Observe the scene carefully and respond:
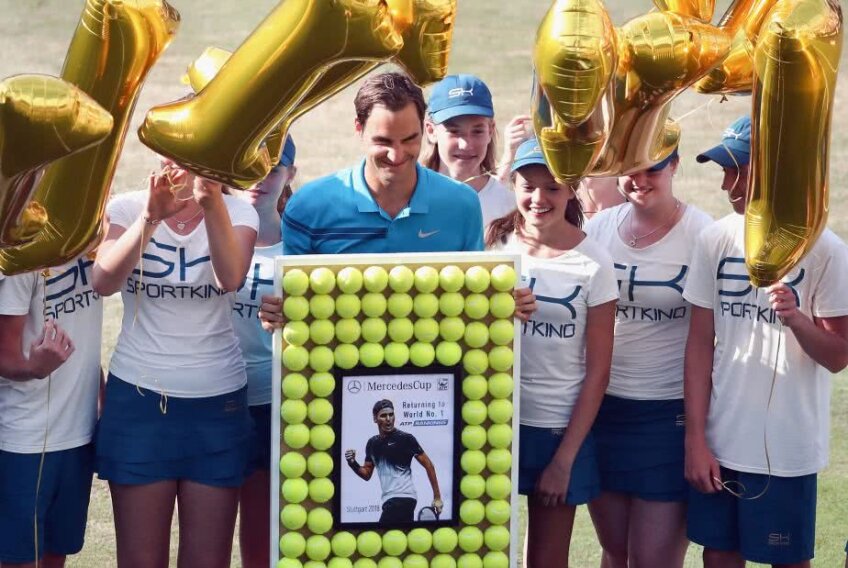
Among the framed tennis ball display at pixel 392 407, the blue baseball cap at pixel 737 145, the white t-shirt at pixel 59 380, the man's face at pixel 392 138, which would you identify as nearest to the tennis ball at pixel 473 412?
the framed tennis ball display at pixel 392 407

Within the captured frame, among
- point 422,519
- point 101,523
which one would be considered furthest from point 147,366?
point 101,523

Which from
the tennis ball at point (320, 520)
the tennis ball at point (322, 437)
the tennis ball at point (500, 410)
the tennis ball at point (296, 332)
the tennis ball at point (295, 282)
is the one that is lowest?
the tennis ball at point (320, 520)

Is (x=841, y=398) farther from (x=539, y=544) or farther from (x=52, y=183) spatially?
(x=52, y=183)

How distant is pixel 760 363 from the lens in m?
3.16

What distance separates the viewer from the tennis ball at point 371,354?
9.39ft

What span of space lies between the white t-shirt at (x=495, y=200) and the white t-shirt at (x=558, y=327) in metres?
0.61

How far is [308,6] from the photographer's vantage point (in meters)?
1.52

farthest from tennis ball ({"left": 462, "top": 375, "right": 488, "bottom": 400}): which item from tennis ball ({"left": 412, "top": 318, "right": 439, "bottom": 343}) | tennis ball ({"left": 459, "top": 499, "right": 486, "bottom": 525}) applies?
tennis ball ({"left": 459, "top": 499, "right": 486, "bottom": 525})

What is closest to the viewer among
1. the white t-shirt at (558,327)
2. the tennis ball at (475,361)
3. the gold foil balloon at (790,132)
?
the gold foil balloon at (790,132)

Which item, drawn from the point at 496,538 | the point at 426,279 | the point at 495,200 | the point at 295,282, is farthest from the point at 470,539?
the point at 495,200

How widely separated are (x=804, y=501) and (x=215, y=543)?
140cm

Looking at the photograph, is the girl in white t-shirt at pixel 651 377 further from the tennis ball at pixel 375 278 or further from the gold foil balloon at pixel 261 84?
the gold foil balloon at pixel 261 84

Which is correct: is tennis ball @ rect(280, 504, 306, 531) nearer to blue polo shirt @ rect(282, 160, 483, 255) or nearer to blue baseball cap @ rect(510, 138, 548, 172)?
blue polo shirt @ rect(282, 160, 483, 255)

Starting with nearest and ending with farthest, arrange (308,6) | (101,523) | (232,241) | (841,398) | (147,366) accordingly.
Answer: (308,6), (232,241), (147,366), (101,523), (841,398)
